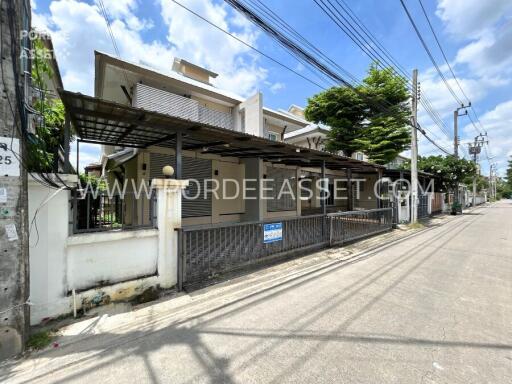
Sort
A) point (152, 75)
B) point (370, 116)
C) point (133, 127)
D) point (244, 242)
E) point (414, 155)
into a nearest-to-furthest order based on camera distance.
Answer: point (133, 127) < point (244, 242) < point (152, 75) < point (414, 155) < point (370, 116)

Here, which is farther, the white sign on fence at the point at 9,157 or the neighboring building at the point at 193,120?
the neighboring building at the point at 193,120

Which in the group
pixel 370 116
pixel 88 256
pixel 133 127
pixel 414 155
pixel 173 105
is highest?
pixel 370 116

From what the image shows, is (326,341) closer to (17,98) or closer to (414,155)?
(17,98)

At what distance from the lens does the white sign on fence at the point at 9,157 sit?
2.56m

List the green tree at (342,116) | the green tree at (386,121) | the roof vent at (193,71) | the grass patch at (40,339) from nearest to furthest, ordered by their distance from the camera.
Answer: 1. the grass patch at (40,339)
2. the roof vent at (193,71)
3. the green tree at (386,121)
4. the green tree at (342,116)

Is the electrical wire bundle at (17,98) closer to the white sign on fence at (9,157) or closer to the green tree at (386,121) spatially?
the white sign on fence at (9,157)

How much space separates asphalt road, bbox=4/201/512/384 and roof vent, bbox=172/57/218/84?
12.3 m

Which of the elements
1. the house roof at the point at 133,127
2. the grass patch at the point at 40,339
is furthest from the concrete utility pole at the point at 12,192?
the house roof at the point at 133,127

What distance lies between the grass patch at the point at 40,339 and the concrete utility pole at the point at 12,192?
6.1 inches

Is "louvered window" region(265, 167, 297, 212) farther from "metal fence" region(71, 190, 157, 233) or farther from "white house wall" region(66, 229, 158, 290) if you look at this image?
"white house wall" region(66, 229, 158, 290)

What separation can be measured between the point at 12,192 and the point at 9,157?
358 mm

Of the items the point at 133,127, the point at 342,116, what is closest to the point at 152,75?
the point at 133,127

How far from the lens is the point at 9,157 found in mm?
2598

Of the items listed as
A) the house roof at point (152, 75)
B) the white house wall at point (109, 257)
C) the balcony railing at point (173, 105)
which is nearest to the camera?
the white house wall at point (109, 257)
